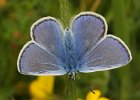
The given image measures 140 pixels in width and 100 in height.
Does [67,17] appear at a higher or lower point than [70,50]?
higher

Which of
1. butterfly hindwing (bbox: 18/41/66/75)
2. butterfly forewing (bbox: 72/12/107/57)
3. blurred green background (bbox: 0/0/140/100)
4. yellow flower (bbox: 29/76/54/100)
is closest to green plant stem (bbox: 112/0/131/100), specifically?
blurred green background (bbox: 0/0/140/100)

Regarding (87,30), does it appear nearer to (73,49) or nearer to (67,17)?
(73,49)

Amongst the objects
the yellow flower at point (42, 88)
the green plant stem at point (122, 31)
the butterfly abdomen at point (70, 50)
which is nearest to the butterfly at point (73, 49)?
the butterfly abdomen at point (70, 50)

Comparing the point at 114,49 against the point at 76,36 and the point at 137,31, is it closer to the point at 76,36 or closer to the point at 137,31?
the point at 76,36

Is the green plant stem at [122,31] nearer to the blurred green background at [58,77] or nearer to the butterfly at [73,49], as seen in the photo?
the blurred green background at [58,77]

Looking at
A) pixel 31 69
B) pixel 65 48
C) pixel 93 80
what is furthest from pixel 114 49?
pixel 93 80

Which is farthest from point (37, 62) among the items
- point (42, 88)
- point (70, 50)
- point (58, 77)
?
point (58, 77)

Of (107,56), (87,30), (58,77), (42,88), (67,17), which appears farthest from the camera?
(58,77)
